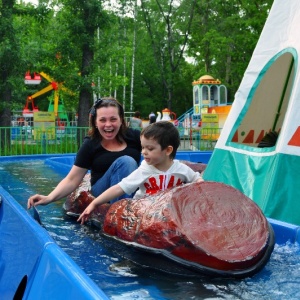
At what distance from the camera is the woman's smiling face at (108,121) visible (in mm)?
4023

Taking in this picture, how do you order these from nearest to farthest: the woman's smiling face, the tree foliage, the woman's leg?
1. the woman's leg
2. the woman's smiling face
3. the tree foliage

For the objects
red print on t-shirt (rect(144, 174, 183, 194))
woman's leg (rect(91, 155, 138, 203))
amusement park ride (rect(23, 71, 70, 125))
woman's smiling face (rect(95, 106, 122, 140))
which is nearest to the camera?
red print on t-shirt (rect(144, 174, 183, 194))

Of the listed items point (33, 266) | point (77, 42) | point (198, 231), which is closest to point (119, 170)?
point (198, 231)

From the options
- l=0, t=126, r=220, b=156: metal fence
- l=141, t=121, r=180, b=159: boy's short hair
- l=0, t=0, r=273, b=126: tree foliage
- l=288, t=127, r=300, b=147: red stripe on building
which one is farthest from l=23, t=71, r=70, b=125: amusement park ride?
l=141, t=121, r=180, b=159: boy's short hair

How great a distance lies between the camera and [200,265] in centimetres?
273

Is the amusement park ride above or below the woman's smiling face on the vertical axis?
above

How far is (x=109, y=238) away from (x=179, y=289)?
35.2 inches

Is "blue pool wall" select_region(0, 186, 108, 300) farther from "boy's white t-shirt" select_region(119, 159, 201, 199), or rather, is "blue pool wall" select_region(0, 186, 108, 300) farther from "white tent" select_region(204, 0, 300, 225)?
"white tent" select_region(204, 0, 300, 225)

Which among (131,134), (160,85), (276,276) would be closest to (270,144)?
(131,134)

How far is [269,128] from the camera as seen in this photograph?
6715 millimetres

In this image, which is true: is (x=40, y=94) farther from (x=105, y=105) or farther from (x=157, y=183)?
(x=157, y=183)

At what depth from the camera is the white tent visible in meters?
4.63

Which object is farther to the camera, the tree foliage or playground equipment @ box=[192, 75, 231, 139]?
playground equipment @ box=[192, 75, 231, 139]

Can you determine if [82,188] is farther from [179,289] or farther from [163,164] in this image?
[179,289]
